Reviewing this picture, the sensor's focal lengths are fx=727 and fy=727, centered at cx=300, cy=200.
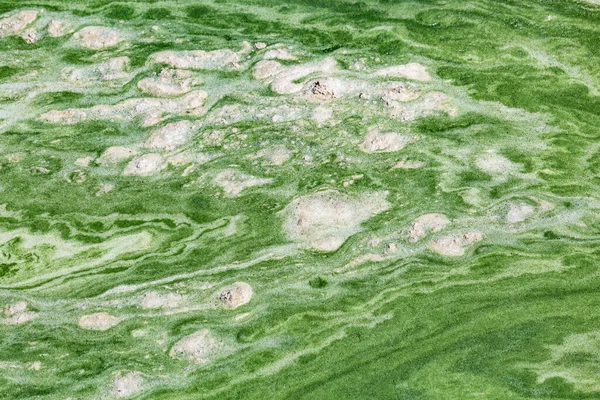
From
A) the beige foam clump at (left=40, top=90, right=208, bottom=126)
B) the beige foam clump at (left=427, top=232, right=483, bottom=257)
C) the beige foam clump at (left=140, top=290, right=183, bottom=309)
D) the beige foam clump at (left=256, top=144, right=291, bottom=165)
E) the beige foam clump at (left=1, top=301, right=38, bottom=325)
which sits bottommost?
the beige foam clump at (left=1, top=301, right=38, bottom=325)

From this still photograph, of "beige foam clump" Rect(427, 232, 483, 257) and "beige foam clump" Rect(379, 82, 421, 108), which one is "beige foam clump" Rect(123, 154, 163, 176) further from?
"beige foam clump" Rect(427, 232, 483, 257)

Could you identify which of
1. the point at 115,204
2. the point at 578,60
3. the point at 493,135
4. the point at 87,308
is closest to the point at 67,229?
the point at 115,204

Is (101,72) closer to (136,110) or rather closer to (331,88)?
(136,110)

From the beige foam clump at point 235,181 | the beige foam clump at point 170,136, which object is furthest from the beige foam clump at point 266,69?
the beige foam clump at point 235,181

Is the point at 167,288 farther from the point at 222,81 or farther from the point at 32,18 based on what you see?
the point at 32,18

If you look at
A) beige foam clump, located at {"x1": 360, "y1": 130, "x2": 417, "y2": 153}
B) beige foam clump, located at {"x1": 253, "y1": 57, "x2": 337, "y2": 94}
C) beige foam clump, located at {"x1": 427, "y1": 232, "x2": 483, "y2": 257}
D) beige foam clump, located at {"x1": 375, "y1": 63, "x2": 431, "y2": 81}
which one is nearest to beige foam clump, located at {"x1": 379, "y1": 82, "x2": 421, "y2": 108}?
beige foam clump, located at {"x1": 375, "y1": 63, "x2": 431, "y2": 81}

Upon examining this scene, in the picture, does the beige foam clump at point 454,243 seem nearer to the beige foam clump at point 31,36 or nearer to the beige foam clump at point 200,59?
the beige foam clump at point 200,59

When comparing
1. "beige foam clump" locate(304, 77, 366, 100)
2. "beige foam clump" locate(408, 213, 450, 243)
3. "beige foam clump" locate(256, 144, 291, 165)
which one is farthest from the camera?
"beige foam clump" locate(304, 77, 366, 100)

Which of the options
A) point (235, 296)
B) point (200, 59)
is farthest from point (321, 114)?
point (235, 296)
